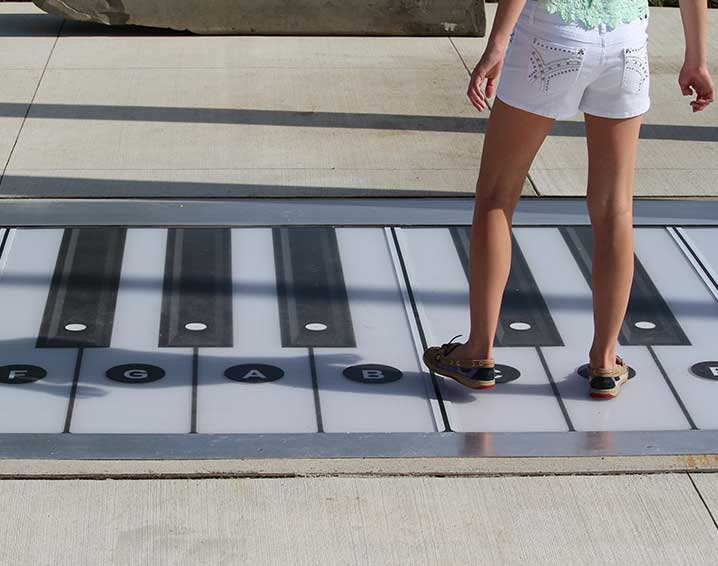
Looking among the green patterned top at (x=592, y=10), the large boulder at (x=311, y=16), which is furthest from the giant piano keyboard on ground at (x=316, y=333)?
the large boulder at (x=311, y=16)

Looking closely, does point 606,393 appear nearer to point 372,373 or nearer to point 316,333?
point 372,373

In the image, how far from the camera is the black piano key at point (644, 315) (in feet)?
15.1

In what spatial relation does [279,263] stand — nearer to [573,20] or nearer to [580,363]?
[580,363]

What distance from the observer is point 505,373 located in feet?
14.2

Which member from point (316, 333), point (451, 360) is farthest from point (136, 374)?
point (451, 360)

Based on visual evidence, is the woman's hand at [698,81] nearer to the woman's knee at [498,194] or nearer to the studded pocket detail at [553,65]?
the studded pocket detail at [553,65]

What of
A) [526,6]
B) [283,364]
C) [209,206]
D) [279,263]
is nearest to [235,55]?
[209,206]

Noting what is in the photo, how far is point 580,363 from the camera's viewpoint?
174 inches

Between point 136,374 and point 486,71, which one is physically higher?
point 486,71

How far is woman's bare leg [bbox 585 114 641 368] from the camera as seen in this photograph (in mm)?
3809

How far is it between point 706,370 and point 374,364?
1.15m

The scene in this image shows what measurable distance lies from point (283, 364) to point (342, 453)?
651mm

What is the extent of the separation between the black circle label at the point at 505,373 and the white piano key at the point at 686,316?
1.73 ft

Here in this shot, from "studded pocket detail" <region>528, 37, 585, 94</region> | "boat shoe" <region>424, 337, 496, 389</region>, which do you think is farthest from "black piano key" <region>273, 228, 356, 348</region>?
"studded pocket detail" <region>528, 37, 585, 94</region>
